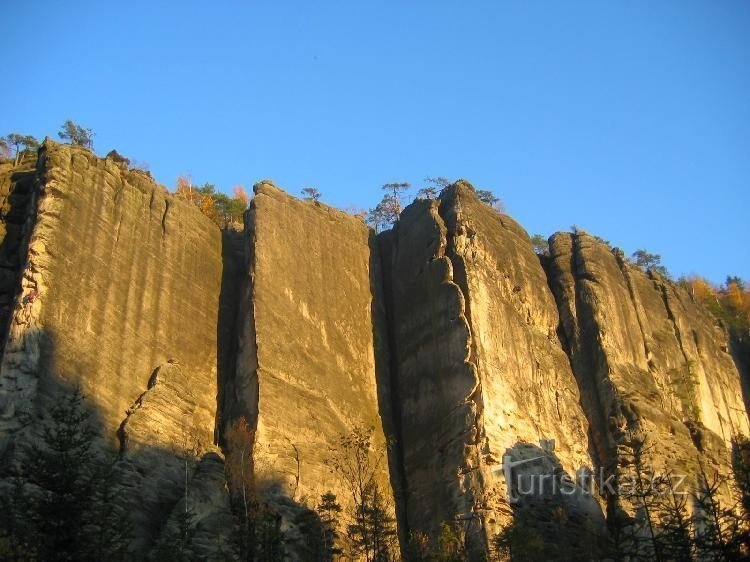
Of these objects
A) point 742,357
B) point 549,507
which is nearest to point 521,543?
point 549,507

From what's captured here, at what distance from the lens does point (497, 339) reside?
141 ft

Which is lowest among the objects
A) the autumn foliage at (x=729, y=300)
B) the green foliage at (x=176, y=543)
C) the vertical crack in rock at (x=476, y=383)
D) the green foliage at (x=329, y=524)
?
the green foliage at (x=176, y=543)

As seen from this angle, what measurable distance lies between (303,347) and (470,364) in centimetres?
692

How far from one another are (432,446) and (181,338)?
11029 millimetres

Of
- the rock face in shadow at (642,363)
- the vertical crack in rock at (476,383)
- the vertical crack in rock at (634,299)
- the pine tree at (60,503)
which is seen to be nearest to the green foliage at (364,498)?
the vertical crack in rock at (476,383)

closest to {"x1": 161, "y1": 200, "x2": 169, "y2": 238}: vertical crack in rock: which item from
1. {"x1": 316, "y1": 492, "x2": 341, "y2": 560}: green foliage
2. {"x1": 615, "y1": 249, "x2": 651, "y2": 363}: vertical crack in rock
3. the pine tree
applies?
{"x1": 316, "y1": 492, "x2": 341, "y2": 560}: green foliage

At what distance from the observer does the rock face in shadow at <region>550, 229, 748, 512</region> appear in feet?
148

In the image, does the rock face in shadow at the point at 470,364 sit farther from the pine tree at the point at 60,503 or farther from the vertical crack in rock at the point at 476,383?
the pine tree at the point at 60,503

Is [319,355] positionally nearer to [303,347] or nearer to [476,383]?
[303,347]

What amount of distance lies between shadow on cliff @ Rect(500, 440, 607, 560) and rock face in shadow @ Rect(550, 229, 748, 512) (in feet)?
12.5

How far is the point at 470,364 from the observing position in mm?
40906

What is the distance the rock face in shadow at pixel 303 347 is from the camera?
36.8m

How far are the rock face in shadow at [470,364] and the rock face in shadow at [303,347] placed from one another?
1.74m

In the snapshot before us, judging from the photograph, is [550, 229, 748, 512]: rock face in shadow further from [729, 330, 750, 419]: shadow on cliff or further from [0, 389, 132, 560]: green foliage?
[0, 389, 132, 560]: green foliage
